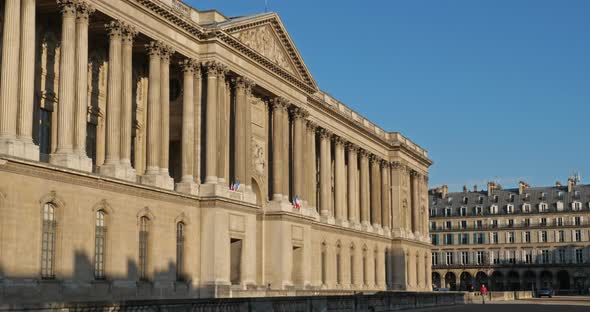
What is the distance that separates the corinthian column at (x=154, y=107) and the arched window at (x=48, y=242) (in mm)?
9063

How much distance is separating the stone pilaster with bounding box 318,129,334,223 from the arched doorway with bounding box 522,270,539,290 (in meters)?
74.6

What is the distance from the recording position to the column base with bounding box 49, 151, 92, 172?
37.9 m

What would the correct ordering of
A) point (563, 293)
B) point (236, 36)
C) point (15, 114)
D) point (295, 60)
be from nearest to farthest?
point (15, 114)
point (236, 36)
point (295, 60)
point (563, 293)

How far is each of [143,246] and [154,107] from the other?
24.1 ft

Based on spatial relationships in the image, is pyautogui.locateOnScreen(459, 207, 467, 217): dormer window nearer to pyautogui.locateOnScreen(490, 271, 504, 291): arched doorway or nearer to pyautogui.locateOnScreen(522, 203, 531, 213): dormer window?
pyautogui.locateOnScreen(522, 203, 531, 213): dormer window

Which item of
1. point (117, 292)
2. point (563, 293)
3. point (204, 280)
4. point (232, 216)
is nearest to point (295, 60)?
point (232, 216)

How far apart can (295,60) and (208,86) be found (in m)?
12.3

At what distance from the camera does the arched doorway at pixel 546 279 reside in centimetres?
13712

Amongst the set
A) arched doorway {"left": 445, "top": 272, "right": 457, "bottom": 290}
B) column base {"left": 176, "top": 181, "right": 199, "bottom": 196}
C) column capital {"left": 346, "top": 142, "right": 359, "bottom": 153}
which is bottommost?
arched doorway {"left": 445, "top": 272, "right": 457, "bottom": 290}

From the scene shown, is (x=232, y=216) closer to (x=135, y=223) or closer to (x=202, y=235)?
(x=202, y=235)

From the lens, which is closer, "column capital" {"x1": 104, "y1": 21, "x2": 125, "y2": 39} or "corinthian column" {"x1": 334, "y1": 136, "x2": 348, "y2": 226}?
"column capital" {"x1": 104, "y1": 21, "x2": 125, "y2": 39}

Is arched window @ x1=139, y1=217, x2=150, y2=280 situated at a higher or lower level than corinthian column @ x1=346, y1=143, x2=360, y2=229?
lower

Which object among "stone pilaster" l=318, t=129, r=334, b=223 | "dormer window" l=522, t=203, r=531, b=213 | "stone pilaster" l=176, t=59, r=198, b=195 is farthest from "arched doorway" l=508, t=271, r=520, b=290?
"stone pilaster" l=176, t=59, r=198, b=195

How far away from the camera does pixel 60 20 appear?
136 ft
